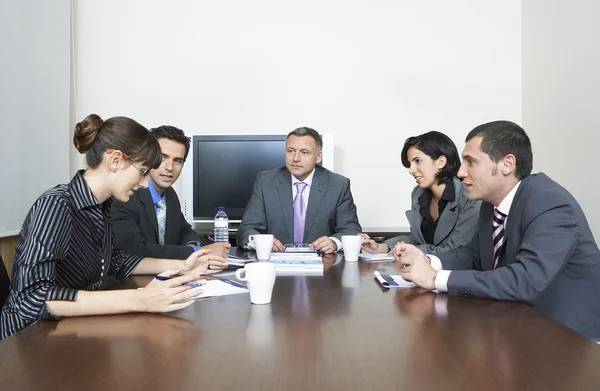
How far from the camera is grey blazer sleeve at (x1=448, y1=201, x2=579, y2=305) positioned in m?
1.46

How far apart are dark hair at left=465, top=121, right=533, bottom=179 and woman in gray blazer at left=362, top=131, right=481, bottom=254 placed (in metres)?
0.84

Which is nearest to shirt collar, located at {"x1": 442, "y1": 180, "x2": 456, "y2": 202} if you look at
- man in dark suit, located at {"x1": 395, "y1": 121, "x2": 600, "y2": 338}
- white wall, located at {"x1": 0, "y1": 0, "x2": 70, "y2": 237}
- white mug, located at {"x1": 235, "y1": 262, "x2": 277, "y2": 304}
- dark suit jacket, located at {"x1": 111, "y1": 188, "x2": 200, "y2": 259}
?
man in dark suit, located at {"x1": 395, "y1": 121, "x2": 600, "y2": 338}

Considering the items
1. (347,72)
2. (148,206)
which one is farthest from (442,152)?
(347,72)

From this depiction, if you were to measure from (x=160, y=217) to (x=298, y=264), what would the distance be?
1211mm

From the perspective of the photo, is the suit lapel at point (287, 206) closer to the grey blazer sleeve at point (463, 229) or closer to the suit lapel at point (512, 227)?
the grey blazer sleeve at point (463, 229)

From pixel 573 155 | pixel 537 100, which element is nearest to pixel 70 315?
pixel 573 155

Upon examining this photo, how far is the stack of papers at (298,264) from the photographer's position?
74.6 inches

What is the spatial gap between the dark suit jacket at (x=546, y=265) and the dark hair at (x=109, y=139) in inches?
39.3

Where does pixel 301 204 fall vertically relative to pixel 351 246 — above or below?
above

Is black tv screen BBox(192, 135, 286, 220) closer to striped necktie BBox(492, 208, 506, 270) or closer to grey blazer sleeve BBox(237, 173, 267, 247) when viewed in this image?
grey blazer sleeve BBox(237, 173, 267, 247)

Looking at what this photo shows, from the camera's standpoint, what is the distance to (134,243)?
2.45 meters

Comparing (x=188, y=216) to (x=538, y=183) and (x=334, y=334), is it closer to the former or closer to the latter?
(x=538, y=183)

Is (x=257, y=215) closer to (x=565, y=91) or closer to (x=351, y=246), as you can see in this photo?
(x=351, y=246)

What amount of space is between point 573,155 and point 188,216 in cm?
280
